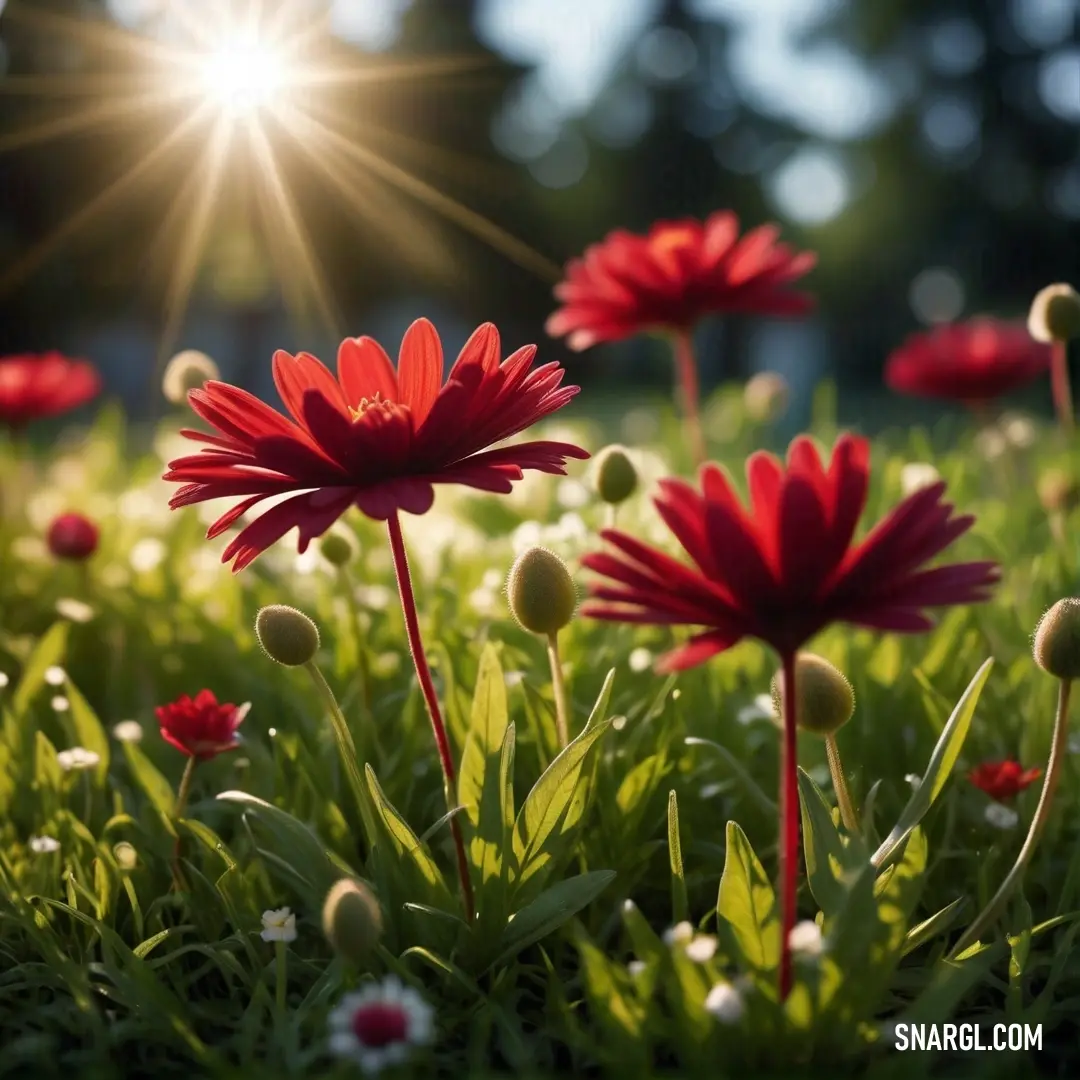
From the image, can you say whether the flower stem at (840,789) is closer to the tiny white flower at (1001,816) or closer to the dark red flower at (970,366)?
the tiny white flower at (1001,816)

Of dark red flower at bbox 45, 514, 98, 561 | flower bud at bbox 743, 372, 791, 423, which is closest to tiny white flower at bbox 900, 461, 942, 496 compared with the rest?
flower bud at bbox 743, 372, 791, 423

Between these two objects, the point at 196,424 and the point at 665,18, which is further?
the point at 665,18

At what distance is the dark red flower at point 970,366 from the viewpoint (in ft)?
9.41

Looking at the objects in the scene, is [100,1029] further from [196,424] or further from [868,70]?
[868,70]

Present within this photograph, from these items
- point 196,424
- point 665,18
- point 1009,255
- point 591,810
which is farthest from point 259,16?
point 665,18

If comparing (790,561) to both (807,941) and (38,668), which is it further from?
(38,668)

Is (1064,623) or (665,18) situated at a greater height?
(665,18)

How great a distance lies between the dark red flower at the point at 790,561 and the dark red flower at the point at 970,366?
1.99 m

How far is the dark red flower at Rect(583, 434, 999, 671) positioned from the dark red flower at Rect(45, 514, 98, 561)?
144 cm

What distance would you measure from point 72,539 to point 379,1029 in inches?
56.4

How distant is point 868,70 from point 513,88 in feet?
17.5

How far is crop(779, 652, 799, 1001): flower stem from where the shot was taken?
0.98 meters

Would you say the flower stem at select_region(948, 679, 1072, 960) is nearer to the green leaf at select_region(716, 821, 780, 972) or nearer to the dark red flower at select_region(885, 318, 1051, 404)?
the green leaf at select_region(716, 821, 780, 972)

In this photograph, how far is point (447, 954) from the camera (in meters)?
1.30
